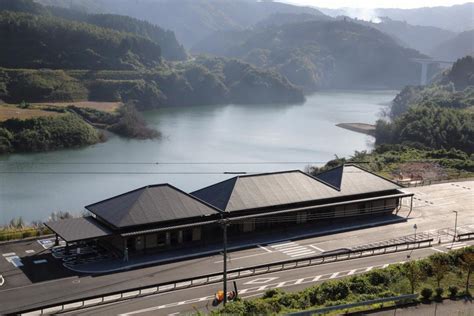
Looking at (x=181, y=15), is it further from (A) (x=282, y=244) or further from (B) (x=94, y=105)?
(A) (x=282, y=244)

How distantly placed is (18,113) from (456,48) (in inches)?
4991

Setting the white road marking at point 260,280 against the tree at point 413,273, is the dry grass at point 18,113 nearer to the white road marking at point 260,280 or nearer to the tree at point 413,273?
the white road marking at point 260,280

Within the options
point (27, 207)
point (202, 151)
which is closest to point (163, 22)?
point (202, 151)

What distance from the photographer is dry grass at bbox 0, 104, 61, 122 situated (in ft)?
152

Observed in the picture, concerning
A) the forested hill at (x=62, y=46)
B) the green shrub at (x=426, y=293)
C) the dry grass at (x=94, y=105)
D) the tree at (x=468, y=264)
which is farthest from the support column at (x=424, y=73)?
the green shrub at (x=426, y=293)

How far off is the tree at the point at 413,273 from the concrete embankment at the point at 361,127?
4086 cm

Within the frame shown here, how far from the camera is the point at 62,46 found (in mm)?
69250

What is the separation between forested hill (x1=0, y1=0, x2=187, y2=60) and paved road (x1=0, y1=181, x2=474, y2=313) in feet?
233

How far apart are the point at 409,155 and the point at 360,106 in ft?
152

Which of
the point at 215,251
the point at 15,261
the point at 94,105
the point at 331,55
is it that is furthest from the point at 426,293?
the point at 331,55

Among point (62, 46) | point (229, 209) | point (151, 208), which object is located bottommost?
point (229, 209)

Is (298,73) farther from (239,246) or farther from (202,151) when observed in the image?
(239,246)

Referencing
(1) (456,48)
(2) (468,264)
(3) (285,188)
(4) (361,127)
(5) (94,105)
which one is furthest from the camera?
(1) (456,48)

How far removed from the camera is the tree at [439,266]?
12734 mm
